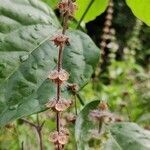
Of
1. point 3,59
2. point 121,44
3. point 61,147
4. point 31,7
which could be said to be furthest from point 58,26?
point 121,44

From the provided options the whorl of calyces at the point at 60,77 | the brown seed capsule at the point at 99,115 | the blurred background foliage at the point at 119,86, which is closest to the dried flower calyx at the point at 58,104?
the whorl of calyces at the point at 60,77

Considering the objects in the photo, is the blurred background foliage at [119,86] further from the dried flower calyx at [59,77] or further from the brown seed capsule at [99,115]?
the dried flower calyx at [59,77]

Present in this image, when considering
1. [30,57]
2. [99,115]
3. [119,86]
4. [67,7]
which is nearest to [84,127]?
[99,115]

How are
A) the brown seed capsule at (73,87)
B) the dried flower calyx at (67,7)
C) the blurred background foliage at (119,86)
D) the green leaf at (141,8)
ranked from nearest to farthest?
the dried flower calyx at (67,7)
the brown seed capsule at (73,87)
the green leaf at (141,8)
the blurred background foliage at (119,86)

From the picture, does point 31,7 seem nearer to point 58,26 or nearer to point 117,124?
point 58,26

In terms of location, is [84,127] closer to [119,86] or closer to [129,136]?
[129,136]
